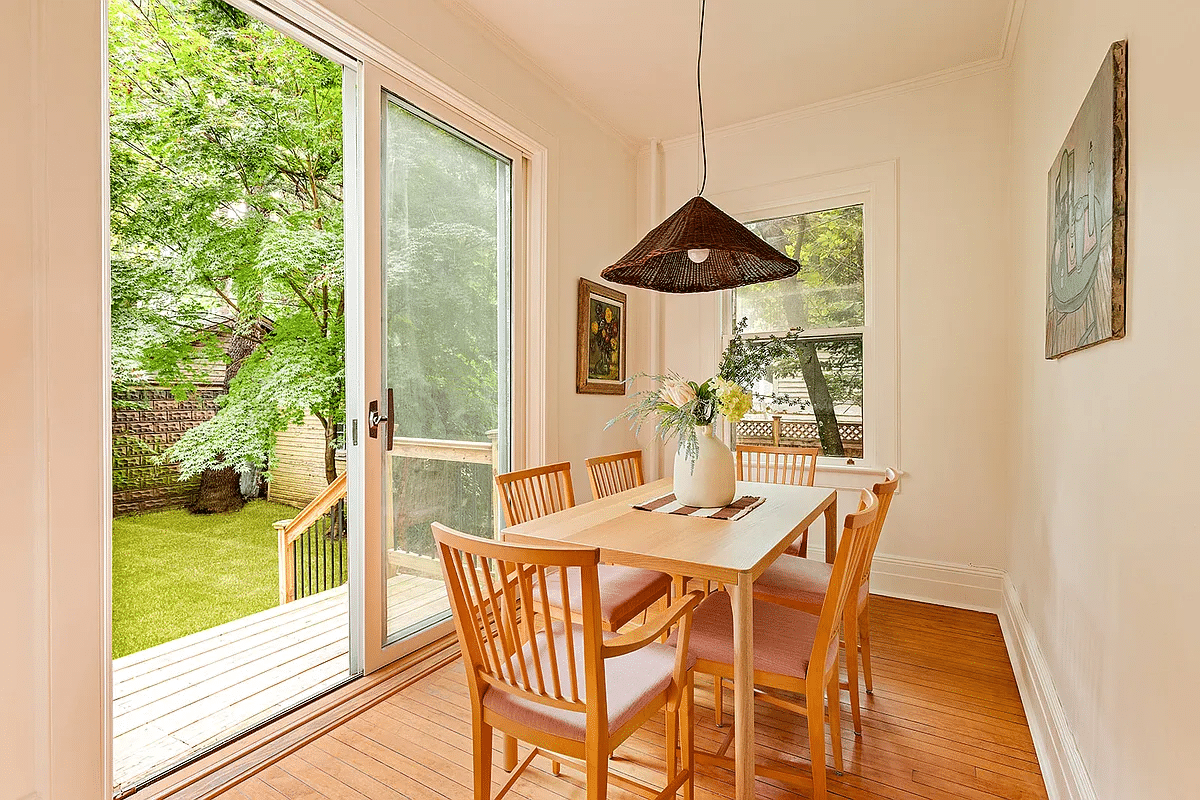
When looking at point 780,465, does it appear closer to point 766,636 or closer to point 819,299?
point 819,299

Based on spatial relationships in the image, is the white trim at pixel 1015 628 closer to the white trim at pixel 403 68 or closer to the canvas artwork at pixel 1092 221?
the canvas artwork at pixel 1092 221

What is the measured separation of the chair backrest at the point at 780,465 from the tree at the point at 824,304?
1.68ft

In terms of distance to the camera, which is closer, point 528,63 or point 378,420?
point 378,420

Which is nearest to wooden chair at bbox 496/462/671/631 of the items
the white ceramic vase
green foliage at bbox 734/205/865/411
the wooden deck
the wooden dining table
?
the wooden dining table

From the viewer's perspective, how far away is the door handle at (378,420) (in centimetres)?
248

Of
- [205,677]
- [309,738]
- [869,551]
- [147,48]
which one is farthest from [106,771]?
[147,48]

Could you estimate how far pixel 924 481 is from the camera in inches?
137

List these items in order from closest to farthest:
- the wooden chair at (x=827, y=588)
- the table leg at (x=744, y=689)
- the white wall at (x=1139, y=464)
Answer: the white wall at (x=1139, y=464) → the table leg at (x=744, y=689) → the wooden chair at (x=827, y=588)

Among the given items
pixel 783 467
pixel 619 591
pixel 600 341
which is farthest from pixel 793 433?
pixel 619 591

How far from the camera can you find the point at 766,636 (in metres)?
1.78

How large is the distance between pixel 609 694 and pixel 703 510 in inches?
36.9

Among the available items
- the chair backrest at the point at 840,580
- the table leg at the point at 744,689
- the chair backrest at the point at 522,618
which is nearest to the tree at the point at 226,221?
the chair backrest at the point at 522,618

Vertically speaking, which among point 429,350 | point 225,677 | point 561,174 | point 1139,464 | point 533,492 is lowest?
point 225,677

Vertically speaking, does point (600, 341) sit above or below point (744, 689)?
above
